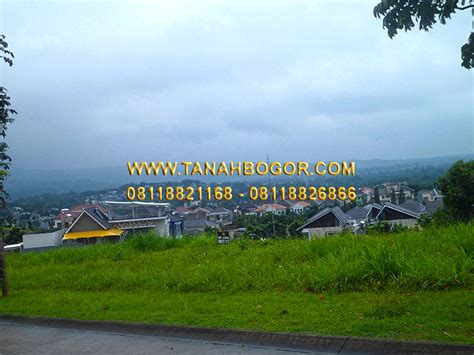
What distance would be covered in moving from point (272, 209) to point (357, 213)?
8.89 ft

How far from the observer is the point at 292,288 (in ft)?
25.6

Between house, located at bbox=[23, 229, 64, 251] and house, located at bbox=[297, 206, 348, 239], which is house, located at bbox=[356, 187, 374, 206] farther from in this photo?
house, located at bbox=[23, 229, 64, 251]

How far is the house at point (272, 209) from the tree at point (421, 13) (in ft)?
37.0

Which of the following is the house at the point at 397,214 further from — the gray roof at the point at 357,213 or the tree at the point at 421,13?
the tree at the point at 421,13

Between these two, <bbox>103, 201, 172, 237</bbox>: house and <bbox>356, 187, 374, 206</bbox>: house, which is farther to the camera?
<bbox>103, 201, 172, 237</bbox>: house

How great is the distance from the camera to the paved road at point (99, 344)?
5.46 meters

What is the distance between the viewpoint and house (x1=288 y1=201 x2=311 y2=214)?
16608mm

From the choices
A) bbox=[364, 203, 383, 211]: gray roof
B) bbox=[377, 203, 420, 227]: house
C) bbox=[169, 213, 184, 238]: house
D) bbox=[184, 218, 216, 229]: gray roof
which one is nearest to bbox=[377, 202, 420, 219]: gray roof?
bbox=[377, 203, 420, 227]: house

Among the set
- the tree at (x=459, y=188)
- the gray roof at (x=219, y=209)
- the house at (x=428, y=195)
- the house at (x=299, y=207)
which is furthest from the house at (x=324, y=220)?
the gray roof at (x=219, y=209)

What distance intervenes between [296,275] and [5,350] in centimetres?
428

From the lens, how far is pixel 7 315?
26.7 ft

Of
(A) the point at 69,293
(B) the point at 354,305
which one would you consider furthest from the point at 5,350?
(B) the point at 354,305

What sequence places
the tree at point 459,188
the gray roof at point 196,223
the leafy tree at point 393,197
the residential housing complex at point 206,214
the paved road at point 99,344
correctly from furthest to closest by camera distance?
the gray roof at point 196,223 → the leafy tree at point 393,197 → the tree at point 459,188 → the residential housing complex at point 206,214 → the paved road at point 99,344

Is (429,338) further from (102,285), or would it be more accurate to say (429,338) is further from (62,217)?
(62,217)
